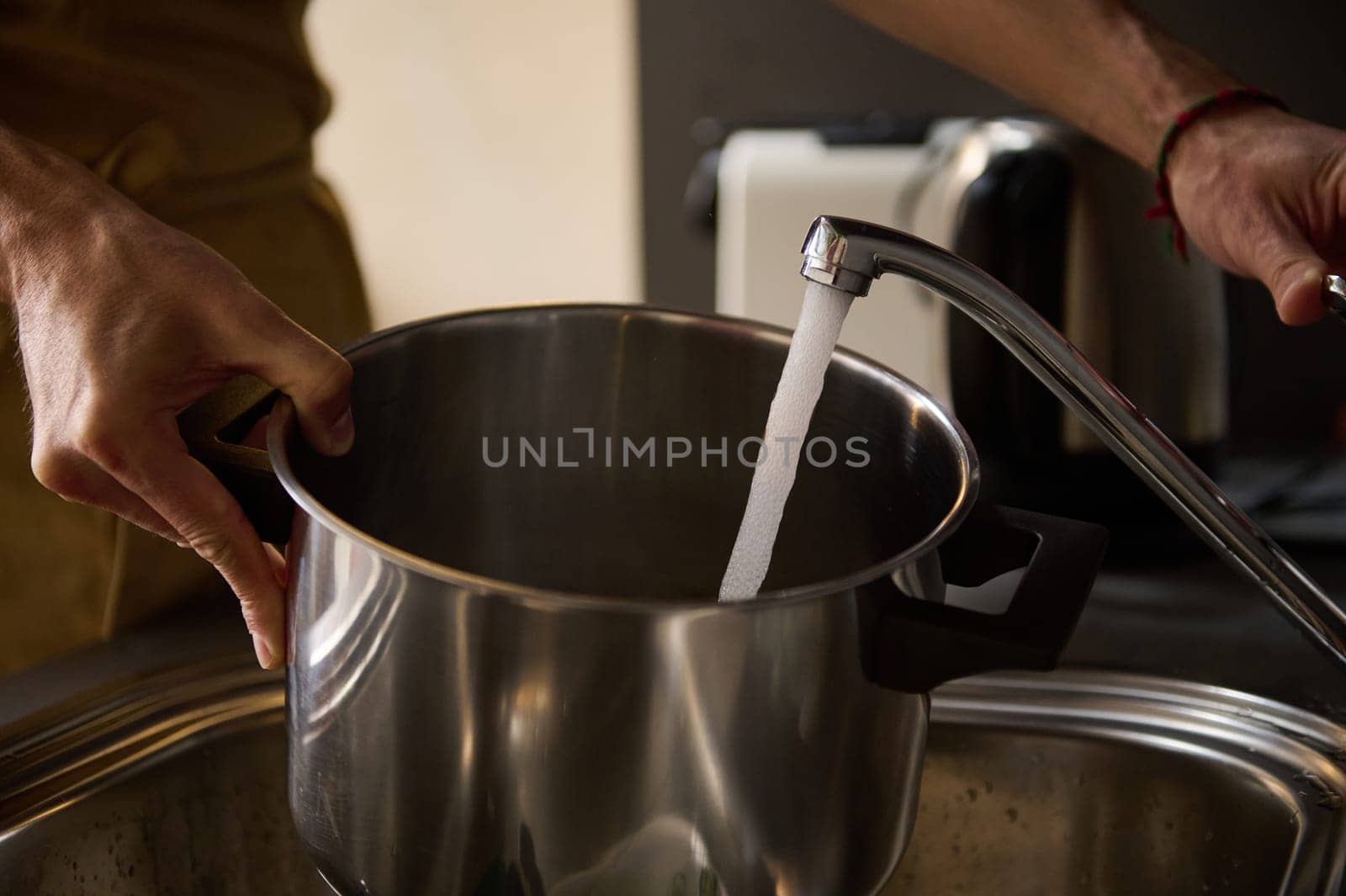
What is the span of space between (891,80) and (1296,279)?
0.61 m

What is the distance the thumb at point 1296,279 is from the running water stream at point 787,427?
0.16 metres

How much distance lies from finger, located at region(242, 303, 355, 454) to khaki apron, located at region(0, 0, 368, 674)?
0.83 feet

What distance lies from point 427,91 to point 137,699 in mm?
1401

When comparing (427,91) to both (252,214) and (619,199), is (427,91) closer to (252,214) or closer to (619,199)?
(619,199)

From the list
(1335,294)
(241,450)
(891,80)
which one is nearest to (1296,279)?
(1335,294)

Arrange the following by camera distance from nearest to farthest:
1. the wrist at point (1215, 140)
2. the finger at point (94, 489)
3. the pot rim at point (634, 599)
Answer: the pot rim at point (634, 599) → the finger at point (94, 489) → the wrist at point (1215, 140)

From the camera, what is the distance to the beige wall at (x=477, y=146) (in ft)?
5.27

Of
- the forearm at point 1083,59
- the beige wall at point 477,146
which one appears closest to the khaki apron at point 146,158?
the forearm at point 1083,59

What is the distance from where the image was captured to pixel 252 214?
0.67 m

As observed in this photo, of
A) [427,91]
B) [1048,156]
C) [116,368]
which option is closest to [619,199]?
[427,91]

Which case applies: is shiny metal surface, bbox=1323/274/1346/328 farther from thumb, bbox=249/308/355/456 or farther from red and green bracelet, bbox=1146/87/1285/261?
thumb, bbox=249/308/355/456

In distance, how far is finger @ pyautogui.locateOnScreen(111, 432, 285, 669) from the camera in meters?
0.40

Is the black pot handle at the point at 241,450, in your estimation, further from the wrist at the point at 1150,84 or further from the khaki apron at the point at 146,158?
the wrist at the point at 1150,84

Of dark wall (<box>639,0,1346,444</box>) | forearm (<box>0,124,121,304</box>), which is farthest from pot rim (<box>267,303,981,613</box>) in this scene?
dark wall (<box>639,0,1346,444</box>)
